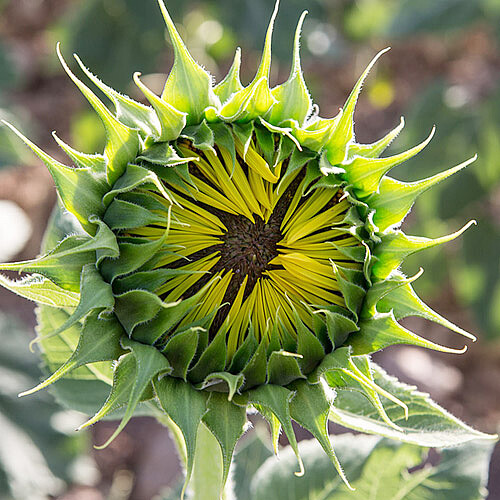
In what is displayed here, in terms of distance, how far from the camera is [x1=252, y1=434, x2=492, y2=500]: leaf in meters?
1.93

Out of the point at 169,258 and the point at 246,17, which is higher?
the point at 246,17

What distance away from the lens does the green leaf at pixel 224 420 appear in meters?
1.38

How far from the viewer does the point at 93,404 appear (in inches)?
74.2

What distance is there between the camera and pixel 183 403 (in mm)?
1369

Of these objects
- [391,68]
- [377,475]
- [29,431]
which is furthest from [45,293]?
[391,68]

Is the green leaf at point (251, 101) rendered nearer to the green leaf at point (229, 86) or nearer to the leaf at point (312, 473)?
the green leaf at point (229, 86)

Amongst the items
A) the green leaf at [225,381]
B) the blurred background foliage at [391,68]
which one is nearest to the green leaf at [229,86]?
the green leaf at [225,381]

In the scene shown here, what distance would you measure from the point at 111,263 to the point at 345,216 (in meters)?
0.43

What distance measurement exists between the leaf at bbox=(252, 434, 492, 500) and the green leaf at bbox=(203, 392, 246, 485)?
576mm

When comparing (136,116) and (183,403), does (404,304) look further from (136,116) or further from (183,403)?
(136,116)

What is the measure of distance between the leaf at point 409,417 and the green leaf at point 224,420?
235mm

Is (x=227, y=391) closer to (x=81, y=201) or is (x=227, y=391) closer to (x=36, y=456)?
(x=81, y=201)

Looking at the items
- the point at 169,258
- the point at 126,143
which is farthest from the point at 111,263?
the point at 126,143

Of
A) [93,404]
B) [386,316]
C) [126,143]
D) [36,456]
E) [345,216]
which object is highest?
[126,143]
